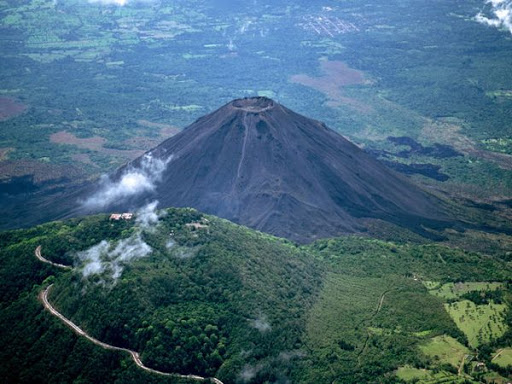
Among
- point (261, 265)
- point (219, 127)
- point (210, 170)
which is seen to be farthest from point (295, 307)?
point (219, 127)

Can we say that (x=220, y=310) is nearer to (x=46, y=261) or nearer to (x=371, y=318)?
(x=371, y=318)

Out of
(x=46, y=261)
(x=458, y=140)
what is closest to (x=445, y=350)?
(x=46, y=261)

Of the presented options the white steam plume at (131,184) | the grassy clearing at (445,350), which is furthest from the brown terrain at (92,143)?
the grassy clearing at (445,350)

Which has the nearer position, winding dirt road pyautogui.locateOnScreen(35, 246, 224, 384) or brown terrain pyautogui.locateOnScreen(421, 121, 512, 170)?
winding dirt road pyautogui.locateOnScreen(35, 246, 224, 384)

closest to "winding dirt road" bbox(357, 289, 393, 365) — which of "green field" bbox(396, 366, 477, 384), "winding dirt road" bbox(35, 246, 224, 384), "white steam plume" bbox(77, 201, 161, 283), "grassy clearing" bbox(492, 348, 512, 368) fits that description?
"green field" bbox(396, 366, 477, 384)

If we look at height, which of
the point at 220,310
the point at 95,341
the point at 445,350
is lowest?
the point at 445,350

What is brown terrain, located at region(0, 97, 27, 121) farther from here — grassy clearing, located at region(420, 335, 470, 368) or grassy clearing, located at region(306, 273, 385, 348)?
grassy clearing, located at region(420, 335, 470, 368)

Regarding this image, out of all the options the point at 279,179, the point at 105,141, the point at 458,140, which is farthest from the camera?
the point at 105,141
